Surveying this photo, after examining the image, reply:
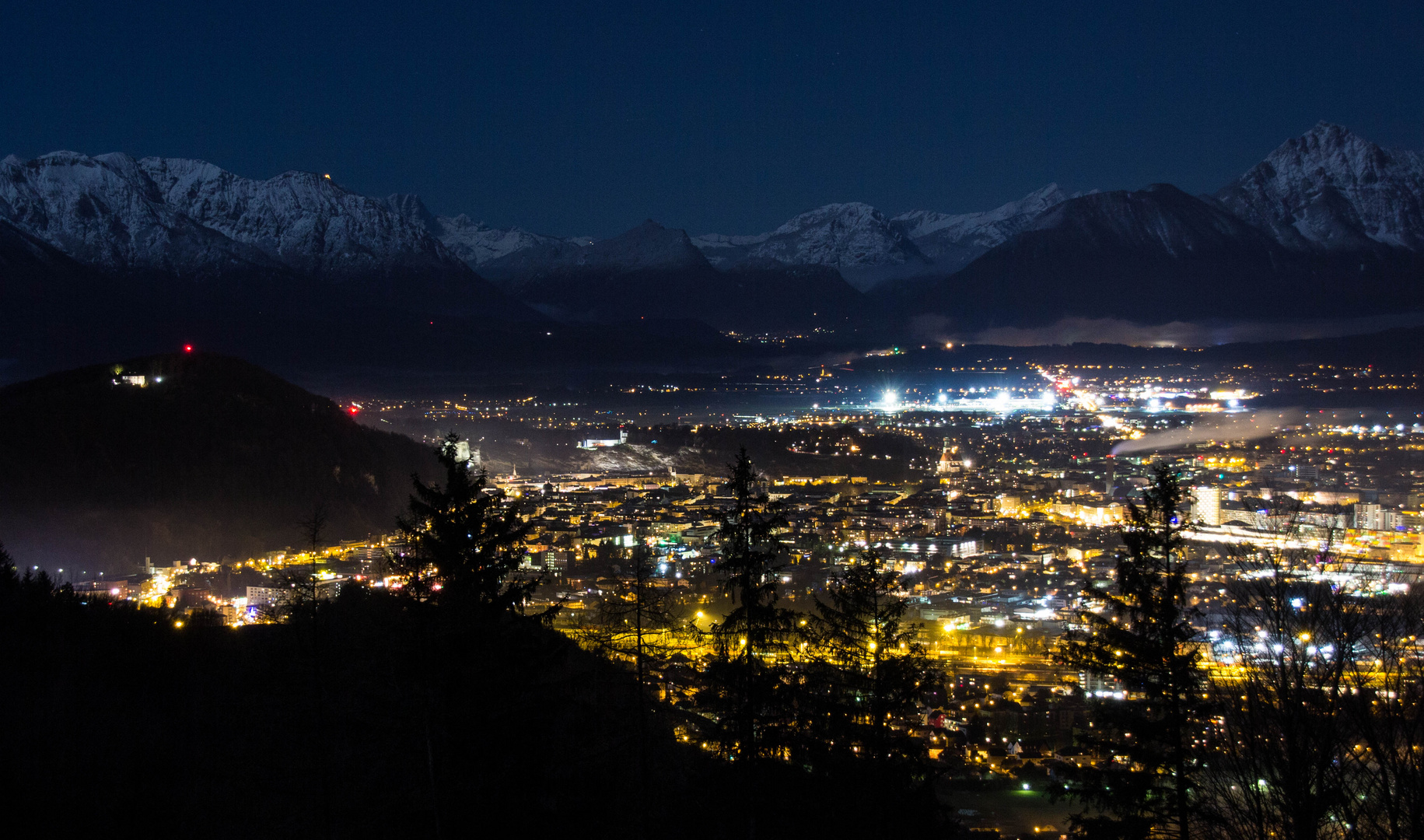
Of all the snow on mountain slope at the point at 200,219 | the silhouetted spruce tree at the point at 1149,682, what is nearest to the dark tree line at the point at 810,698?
the silhouetted spruce tree at the point at 1149,682

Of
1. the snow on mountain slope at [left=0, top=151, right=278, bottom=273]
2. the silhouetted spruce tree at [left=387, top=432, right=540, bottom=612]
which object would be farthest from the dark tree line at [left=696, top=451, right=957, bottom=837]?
the snow on mountain slope at [left=0, top=151, right=278, bottom=273]

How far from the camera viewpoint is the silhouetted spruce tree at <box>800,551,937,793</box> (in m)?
9.59

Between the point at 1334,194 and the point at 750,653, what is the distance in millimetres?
162061

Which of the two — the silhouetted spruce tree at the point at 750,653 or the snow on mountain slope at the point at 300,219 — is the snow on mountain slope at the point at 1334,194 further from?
the silhouetted spruce tree at the point at 750,653

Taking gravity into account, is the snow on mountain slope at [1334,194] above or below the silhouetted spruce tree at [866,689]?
above

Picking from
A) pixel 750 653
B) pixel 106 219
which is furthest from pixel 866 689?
pixel 106 219

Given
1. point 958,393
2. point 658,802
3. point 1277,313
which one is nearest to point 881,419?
point 958,393

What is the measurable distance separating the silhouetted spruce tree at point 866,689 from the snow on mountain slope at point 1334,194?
480ft

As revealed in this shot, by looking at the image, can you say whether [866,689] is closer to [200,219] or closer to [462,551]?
[462,551]

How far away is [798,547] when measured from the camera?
95.0ft

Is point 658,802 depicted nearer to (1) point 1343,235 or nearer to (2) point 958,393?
(2) point 958,393

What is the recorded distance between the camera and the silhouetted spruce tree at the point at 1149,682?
837cm

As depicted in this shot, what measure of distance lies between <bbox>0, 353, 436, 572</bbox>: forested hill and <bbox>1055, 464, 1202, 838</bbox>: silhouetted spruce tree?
30654 mm

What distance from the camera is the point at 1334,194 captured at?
143m
